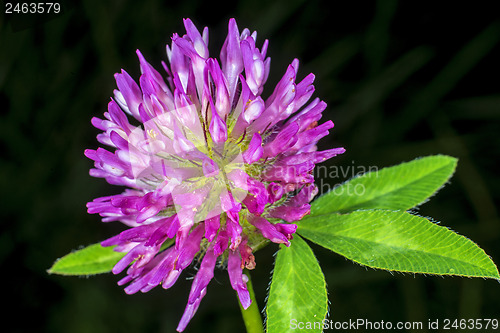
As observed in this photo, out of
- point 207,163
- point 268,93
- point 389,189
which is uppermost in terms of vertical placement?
point 268,93

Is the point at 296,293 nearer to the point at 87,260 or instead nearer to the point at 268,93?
the point at 87,260

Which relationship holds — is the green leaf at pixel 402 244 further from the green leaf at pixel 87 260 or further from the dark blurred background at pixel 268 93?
the dark blurred background at pixel 268 93

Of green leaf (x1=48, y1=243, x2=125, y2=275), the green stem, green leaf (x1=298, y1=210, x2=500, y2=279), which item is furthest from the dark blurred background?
green leaf (x1=298, y1=210, x2=500, y2=279)

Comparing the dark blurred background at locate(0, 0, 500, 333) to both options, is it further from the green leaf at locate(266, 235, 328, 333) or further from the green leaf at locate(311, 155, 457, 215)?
the green leaf at locate(266, 235, 328, 333)

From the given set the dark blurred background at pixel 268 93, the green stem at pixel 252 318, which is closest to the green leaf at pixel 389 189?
the green stem at pixel 252 318

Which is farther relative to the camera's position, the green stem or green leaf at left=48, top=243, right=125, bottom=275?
green leaf at left=48, top=243, right=125, bottom=275

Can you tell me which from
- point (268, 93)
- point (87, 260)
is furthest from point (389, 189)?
point (268, 93)

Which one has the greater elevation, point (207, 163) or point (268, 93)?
point (268, 93)

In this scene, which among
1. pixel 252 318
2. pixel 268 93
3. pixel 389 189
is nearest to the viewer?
pixel 252 318
